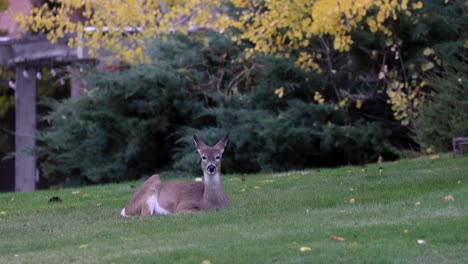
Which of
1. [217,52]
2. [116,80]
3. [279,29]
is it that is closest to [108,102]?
[116,80]

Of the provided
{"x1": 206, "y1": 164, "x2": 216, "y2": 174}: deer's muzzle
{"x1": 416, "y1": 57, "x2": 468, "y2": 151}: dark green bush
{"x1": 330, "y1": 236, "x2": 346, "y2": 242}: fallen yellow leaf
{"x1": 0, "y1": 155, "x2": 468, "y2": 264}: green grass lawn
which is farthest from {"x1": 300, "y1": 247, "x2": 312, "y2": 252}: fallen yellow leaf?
{"x1": 416, "y1": 57, "x2": 468, "y2": 151}: dark green bush

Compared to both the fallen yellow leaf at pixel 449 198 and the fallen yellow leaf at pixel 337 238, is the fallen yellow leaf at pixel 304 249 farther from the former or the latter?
the fallen yellow leaf at pixel 449 198

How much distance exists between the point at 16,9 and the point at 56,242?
2237 cm

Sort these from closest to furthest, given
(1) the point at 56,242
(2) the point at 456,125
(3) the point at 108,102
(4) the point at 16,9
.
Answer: (1) the point at 56,242
(2) the point at 456,125
(3) the point at 108,102
(4) the point at 16,9

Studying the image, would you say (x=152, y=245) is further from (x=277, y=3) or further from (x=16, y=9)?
(x=16, y=9)

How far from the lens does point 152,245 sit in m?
9.57

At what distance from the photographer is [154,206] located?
12.3 m

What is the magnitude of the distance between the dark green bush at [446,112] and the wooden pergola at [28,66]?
37.4 feet

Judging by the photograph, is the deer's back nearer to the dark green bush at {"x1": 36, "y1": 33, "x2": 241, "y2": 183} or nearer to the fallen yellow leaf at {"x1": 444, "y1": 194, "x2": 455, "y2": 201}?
the fallen yellow leaf at {"x1": 444, "y1": 194, "x2": 455, "y2": 201}

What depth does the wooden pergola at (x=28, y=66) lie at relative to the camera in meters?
27.8

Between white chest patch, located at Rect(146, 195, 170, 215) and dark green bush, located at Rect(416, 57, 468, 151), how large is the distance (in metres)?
7.49

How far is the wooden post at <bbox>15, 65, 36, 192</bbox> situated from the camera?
28.8 m

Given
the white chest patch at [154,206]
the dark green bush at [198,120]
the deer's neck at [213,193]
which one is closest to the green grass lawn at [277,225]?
the deer's neck at [213,193]

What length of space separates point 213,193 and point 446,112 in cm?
732
